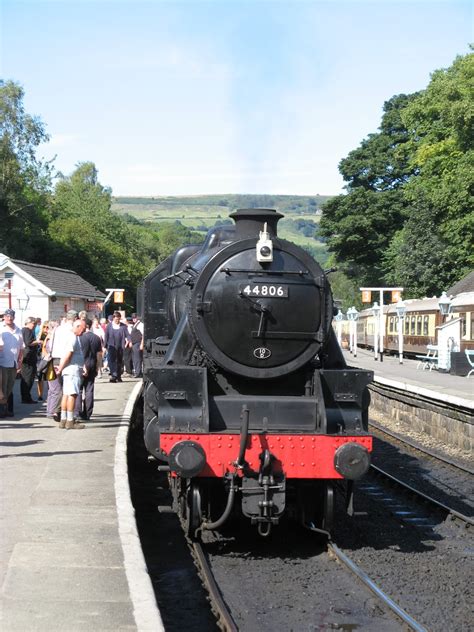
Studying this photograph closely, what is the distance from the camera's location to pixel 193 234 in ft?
475

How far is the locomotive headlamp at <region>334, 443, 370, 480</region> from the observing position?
23.2 feet

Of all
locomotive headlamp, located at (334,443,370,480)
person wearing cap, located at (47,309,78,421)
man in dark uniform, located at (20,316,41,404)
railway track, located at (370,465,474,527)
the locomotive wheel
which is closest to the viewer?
locomotive headlamp, located at (334,443,370,480)

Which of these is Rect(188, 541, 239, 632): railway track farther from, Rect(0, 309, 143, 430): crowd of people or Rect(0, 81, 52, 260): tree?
Rect(0, 81, 52, 260): tree

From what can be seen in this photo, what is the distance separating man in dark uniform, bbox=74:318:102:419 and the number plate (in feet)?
20.1

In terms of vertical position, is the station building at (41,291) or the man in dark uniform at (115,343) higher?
the station building at (41,291)

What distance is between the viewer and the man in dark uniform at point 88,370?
13157 millimetres

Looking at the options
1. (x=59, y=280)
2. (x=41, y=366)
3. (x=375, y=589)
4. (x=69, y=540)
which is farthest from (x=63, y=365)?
(x=59, y=280)

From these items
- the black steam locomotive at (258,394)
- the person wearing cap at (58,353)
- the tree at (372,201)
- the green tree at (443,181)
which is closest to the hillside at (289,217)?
the tree at (372,201)

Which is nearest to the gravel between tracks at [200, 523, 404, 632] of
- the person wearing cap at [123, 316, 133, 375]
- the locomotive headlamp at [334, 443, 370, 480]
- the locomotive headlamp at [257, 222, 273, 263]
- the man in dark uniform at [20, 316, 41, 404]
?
the locomotive headlamp at [334, 443, 370, 480]

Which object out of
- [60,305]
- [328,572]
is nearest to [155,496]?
[328,572]

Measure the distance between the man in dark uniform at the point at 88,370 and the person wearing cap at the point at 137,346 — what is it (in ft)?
24.8

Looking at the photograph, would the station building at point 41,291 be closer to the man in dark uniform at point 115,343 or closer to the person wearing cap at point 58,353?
the man in dark uniform at point 115,343

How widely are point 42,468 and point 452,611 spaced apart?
463 cm

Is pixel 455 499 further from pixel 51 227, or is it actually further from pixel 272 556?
pixel 51 227
